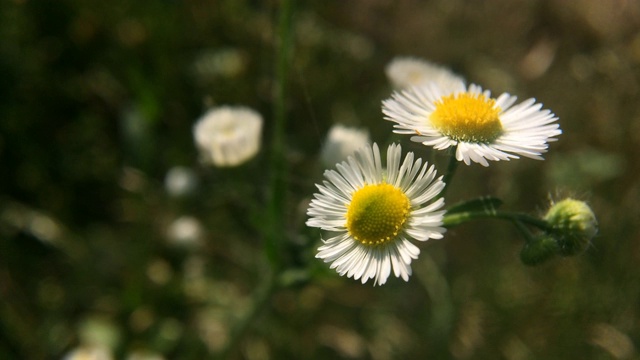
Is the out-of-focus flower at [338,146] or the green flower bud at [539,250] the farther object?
the out-of-focus flower at [338,146]

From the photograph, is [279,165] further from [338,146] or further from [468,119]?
[468,119]

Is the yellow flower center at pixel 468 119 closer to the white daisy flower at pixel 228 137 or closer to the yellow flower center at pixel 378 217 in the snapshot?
the yellow flower center at pixel 378 217

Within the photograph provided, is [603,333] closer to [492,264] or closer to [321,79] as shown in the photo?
[492,264]

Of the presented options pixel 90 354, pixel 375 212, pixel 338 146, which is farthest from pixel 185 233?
pixel 375 212

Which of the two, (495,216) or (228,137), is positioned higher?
(495,216)

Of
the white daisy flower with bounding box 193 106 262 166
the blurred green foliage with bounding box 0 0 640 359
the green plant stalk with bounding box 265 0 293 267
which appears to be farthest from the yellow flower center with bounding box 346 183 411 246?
the blurred green foliage with bounding box 0 0 640 359

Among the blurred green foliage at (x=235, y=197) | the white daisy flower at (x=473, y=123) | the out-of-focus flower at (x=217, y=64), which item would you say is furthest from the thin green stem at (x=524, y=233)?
the out-of-focus flower at (x=217, y=64)
